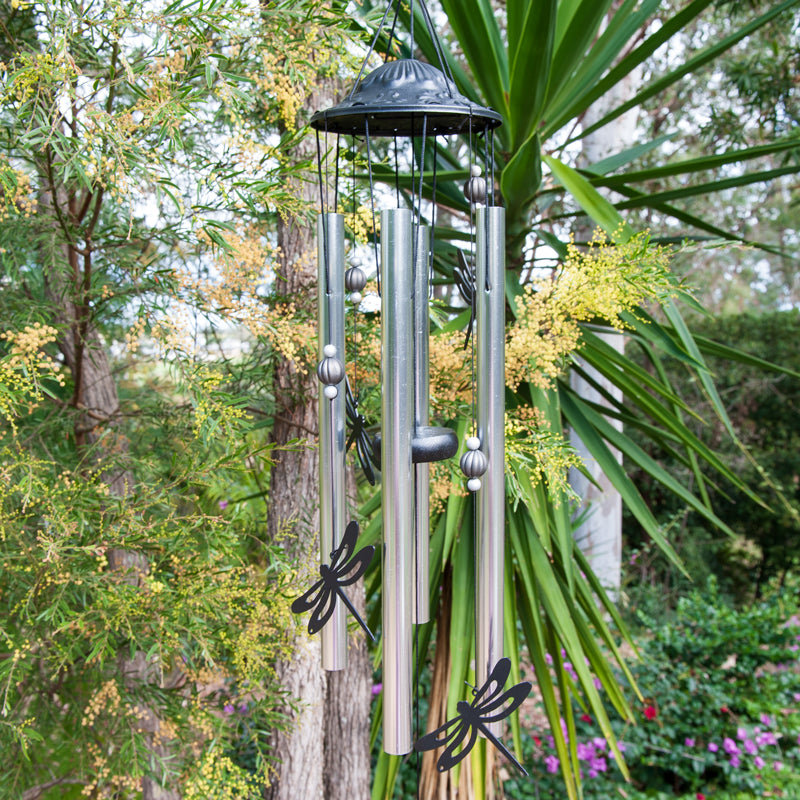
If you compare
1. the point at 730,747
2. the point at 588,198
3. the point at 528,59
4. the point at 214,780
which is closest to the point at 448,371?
the point at 588,198

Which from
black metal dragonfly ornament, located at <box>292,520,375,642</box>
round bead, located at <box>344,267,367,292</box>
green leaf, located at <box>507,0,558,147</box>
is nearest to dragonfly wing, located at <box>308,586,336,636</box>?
black metal dragonfly ornament, located at <box>292,520,375,642</box>

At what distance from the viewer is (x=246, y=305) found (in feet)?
5.18

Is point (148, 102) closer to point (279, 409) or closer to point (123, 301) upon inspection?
point (123, 301)

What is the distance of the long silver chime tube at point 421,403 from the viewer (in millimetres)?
1082

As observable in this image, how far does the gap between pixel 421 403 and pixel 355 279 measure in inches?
8.3

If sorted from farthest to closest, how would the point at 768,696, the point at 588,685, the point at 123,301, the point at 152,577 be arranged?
1. the point at 768,696
2. the point at 588,685
3. the point at 123,301
4. the point at 152,577

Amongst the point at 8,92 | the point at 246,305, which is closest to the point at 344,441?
the point at 246,305

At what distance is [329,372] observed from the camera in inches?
40.3

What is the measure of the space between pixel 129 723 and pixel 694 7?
2.05 meters

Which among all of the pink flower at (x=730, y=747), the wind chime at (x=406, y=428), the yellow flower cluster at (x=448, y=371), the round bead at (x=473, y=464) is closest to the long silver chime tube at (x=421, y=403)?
the wind chime at (x=406, y=428)

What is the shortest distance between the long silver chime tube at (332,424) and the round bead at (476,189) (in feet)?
0.68

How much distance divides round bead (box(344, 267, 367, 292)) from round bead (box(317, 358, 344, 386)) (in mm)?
146

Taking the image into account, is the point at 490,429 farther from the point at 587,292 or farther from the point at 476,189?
the point at 587,292

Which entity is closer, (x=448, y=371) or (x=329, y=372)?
(x=329, y=372)
